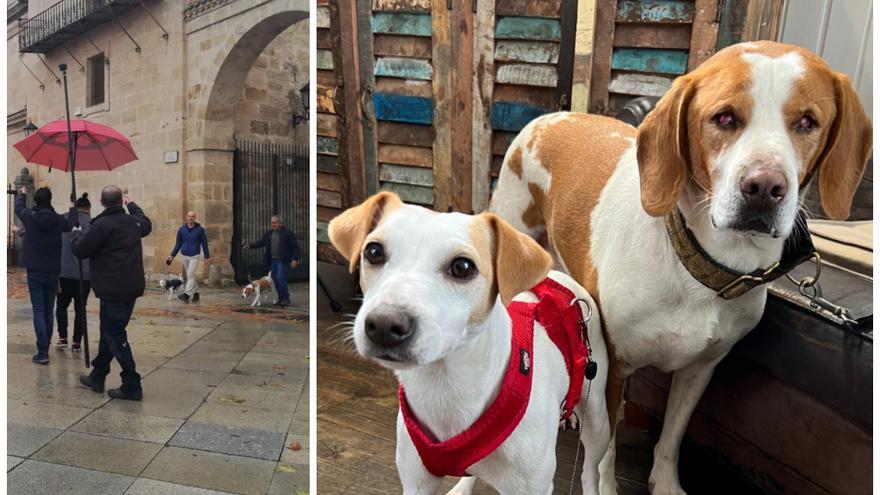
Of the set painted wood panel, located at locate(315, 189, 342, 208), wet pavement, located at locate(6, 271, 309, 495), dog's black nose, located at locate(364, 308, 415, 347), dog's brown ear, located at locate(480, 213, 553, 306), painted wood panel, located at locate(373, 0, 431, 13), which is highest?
painted wood panel, located at locate(373, 0, 431, 13)

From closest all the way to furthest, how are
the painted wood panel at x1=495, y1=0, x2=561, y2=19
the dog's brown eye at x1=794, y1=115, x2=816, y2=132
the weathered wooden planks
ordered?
the dog's brown eye at x1=794, y1=115, x2=816, y2=132 → the painted wood panel at x1=495, y1=0, x2=561, y2=19 → the weathered wooden planks

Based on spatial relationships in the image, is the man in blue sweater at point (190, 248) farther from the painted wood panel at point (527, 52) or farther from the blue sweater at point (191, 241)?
the painted wood panel at point (527, 52)

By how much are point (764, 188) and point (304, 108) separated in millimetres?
990

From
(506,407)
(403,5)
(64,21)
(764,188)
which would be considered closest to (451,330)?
(506,407)

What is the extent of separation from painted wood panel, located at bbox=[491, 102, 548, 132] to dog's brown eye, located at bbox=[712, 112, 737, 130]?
1.32 meters

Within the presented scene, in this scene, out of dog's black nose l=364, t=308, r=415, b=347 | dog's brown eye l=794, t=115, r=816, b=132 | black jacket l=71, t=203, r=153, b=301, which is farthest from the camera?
black jacket l=71, t=203, r=153, b=301

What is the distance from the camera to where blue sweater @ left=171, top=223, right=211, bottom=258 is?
1.40 m

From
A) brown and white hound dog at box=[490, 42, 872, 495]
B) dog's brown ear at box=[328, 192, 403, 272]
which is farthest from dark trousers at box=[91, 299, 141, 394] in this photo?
brown and white hound dog at box=[490, 42, 872, 495]

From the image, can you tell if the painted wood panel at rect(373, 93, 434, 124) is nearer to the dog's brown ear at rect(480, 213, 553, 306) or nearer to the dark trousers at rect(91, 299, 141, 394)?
the dark trousers at rect(91, 299, 141, 394)

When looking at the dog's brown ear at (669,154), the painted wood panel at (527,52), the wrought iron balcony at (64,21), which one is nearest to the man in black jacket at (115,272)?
the wrought iron balcony at (64,21)

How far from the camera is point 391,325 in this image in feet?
2.49

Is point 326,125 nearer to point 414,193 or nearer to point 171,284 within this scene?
point 414,193

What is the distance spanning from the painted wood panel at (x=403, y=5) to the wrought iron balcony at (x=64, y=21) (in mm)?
1001

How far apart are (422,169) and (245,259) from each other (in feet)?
3.59
